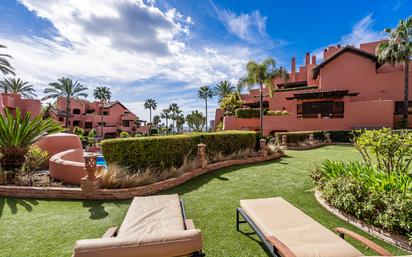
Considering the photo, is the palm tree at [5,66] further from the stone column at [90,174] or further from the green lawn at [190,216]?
the stone column at [90,174]

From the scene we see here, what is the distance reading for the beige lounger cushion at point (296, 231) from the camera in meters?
2.39

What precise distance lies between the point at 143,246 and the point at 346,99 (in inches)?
1071

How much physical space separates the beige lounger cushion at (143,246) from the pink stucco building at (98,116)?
4854 centimetres

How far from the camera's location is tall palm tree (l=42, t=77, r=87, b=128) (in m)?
35.5

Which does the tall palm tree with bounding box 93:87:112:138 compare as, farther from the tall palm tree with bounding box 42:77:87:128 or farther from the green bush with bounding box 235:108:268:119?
the green bush with bounding box 235:108:268:119

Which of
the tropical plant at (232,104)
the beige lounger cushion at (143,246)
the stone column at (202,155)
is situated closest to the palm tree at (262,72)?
the tropical plant at (232,104)

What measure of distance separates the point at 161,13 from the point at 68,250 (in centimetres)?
921

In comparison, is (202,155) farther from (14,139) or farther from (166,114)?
(166,114)

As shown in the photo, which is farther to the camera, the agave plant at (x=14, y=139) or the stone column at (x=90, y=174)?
the agave plant at (x=14, y=139)

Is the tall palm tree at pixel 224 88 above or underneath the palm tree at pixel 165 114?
above

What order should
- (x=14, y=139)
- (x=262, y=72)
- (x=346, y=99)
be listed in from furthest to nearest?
(x=346, y=99), (x=262, y=72), (x=14, y=139)

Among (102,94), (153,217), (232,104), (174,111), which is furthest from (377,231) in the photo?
(174,111)

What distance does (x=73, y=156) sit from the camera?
9414 millimetres

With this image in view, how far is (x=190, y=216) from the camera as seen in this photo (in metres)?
4.57
